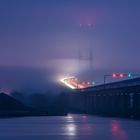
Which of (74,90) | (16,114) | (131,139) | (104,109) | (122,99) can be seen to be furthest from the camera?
(74,90)

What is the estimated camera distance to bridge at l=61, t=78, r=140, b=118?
120m

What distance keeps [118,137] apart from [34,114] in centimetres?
6846

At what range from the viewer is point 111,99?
143875 millimetres

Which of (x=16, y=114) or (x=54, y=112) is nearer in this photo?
(x=16, y=114)

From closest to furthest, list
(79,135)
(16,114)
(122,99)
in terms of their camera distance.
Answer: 1. (79,135)
2. (16,114)
3. (122,99)

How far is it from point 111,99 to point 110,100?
20.1 inches

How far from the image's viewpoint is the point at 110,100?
144 m

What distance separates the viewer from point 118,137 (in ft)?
151

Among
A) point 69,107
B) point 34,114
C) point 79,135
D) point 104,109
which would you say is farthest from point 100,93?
point 79,135

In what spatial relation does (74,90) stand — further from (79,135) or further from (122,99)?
(79,135)

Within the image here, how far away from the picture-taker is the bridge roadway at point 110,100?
119m

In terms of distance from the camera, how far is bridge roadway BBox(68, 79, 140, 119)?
119088 millimetres

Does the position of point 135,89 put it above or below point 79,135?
above

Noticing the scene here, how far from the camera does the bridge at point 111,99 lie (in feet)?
392
